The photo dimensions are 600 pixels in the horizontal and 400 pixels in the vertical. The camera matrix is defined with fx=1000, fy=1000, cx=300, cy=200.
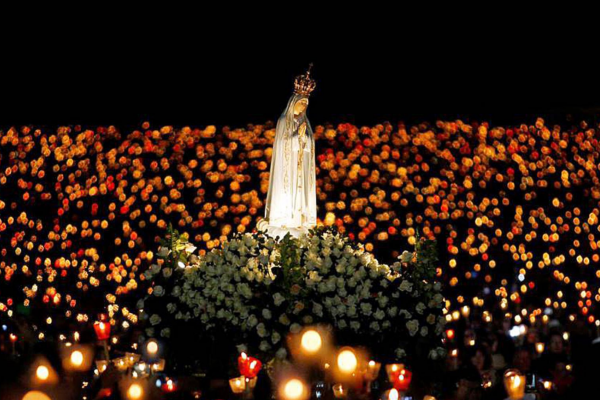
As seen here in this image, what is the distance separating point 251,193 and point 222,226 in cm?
104

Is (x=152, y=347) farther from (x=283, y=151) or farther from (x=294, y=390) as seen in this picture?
(x=294, y=390)

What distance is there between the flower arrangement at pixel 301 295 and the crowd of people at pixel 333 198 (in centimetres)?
1097

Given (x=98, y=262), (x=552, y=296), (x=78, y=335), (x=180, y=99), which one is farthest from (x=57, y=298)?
(x=552, y=296)

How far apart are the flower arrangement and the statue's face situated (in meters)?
1.51

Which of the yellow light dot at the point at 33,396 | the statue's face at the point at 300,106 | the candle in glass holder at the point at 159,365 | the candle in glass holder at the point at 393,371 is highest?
the statue's face at the point at 300,106

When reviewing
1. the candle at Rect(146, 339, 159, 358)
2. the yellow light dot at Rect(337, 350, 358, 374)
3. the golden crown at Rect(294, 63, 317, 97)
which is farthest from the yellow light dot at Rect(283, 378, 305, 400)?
the golden crown at Rect(294, 63, 317, 97)

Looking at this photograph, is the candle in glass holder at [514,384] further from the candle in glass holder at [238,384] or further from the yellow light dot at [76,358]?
the yellow light dot at [76,358]

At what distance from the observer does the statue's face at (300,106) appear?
974 cm

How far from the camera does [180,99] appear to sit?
692 inches

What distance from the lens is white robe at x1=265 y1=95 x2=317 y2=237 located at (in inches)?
384

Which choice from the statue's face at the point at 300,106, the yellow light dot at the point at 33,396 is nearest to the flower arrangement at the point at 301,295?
the statue's face at the point at 300,106

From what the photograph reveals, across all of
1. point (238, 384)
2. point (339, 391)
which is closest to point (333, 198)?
point (339, 391)

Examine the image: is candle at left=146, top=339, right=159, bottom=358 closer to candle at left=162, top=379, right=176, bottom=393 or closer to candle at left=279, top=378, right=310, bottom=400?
candle at left=162, top=379, right=176, bottom=393

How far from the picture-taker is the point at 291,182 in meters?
9.81
